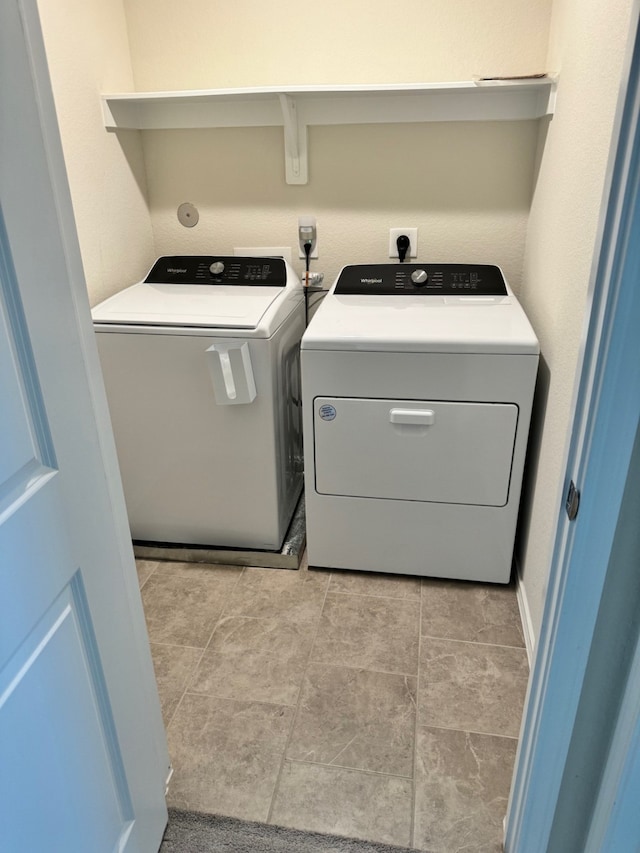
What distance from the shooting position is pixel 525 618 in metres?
1.79

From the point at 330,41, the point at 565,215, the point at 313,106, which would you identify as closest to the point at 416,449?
the point at 565,215

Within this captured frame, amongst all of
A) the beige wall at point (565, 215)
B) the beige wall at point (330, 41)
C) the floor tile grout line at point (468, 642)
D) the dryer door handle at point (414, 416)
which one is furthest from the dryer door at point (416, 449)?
the beige wall at point (330, 41)

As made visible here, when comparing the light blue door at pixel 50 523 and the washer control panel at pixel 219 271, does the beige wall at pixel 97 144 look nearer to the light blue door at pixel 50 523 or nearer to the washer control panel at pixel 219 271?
the washer control panel at pixel 219 271

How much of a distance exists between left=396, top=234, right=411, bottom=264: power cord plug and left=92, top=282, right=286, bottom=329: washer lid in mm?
503

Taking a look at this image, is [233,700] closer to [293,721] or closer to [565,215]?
[293,721]

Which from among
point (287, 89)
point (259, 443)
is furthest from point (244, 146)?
point (259, 443)

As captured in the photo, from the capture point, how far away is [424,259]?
2.32 m

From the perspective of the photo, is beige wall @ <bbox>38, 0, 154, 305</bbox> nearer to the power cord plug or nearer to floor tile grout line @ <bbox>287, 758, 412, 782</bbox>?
the power cord plug

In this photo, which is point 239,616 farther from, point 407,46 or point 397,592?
point 407,46

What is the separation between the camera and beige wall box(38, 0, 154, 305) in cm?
184

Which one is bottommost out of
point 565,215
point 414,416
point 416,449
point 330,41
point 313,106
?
point 416,449

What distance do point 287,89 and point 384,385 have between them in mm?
1062

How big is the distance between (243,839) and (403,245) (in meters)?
1.92

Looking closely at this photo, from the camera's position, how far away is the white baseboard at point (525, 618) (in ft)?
5.56
